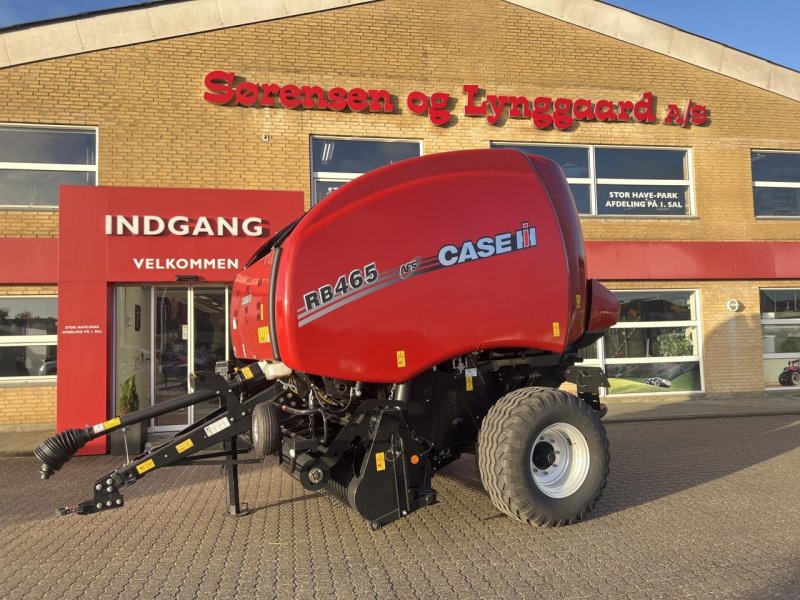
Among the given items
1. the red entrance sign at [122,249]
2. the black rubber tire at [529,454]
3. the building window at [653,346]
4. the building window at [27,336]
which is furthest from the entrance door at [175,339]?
the building window at [653,346]

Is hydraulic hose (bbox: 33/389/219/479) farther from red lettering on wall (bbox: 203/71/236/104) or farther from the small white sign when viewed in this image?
red lettering on wall (bbox: 203/71/236/104)

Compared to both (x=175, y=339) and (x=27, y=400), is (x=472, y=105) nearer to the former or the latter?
(x=175, y=339)

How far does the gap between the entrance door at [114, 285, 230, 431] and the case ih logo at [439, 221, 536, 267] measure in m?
6.71

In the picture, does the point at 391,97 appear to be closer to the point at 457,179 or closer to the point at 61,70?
the point at 61,70

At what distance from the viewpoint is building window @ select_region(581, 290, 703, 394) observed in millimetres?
12812

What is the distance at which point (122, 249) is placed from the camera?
896 cm

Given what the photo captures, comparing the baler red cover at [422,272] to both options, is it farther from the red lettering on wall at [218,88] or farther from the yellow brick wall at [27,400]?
the red lettering on wall at [218,88]

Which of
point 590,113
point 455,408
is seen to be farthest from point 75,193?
point 590,113

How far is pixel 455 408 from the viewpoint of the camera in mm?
5035

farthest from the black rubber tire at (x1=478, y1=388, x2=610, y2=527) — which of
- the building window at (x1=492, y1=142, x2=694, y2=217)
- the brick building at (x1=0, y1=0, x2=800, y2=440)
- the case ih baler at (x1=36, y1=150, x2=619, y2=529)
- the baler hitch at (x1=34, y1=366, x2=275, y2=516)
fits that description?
the building window at (x1=492, y1=142, x2=694, y2=217)

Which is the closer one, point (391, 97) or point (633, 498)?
point (633, 498)

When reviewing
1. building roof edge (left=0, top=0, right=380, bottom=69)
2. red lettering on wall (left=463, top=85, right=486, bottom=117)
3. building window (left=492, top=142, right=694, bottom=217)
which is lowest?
building window (left=492, top=142, right=694, bottom=217)

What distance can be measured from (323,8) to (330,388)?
9.87m

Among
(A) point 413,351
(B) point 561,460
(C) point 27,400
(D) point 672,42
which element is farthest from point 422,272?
(D) point 672,42
